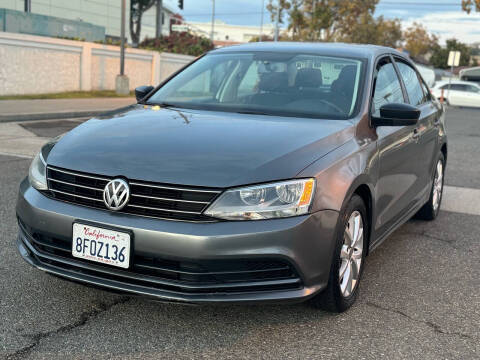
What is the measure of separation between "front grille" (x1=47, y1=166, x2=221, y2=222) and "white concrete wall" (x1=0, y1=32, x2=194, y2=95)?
16402mm

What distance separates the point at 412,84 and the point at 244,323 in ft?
9.80

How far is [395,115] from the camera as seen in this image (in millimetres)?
3895

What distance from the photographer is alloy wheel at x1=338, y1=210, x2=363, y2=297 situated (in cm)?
339

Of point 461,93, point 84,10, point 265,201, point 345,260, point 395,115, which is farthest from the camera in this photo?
point 84,10

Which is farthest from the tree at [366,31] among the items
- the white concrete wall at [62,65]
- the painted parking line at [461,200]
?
the painted parking line at [461,200]

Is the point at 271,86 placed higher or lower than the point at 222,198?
higher

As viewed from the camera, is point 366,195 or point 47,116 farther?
point 47,116

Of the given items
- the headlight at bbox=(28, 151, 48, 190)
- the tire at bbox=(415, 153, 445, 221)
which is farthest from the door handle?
the headlight at bbox=(28, 151, 48, 190)

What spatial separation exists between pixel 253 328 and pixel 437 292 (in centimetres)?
142

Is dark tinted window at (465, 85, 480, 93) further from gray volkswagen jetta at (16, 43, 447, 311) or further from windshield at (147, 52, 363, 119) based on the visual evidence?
gray volkswagen jetta at (16, 43, 447, 311)

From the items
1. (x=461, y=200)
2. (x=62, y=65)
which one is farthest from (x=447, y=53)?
(x=461, y=200)

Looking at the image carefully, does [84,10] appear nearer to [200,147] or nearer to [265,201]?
[200,147]

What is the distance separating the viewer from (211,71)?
4727 millimetres

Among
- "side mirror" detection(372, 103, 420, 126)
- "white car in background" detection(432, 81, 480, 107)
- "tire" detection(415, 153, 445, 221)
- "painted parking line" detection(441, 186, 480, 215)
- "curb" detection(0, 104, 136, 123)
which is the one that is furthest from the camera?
"white car in background" detection(432, 81, 480, 107)
